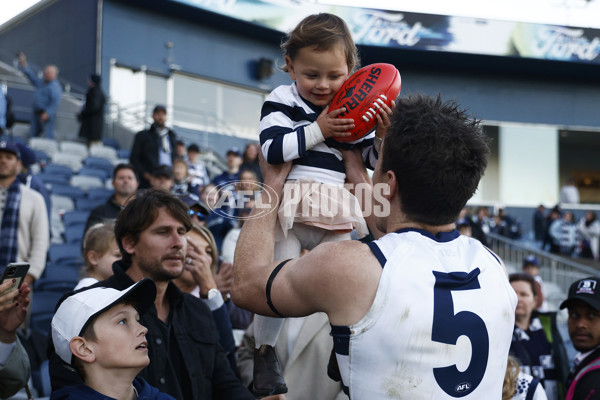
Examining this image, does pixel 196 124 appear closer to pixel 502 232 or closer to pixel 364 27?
pixel 364 27

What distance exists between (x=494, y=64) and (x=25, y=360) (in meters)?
22.5

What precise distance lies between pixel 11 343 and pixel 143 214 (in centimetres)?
87

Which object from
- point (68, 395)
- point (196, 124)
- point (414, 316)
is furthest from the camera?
point (196, 124)

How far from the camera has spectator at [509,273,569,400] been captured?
15.7ft

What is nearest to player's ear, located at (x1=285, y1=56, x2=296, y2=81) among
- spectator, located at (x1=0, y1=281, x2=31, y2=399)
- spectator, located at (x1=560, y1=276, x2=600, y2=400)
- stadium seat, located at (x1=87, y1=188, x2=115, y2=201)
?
spectator, located at (x1=0, y1=281, x2=31, y2=399)

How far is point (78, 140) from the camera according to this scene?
13.9 metres

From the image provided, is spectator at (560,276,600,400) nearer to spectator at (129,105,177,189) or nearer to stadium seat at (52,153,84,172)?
spectator at (129,105,177,189)

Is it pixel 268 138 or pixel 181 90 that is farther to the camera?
pixel 181 90

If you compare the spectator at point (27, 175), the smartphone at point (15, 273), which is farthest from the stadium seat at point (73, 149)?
the smartphone at point (15, 273)

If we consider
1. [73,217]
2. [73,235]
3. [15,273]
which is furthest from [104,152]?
[15,273]

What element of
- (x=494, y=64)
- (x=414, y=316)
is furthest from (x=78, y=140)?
(x=494, y=64)

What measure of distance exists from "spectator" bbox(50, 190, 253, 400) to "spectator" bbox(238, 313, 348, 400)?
0.25 meters

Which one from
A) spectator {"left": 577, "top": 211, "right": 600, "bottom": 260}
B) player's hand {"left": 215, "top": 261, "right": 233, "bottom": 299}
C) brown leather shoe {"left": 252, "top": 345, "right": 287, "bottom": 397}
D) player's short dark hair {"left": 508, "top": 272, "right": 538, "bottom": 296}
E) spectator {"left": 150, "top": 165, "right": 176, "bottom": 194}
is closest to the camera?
brown leather shoe {"left": 252, "top": 345, "right": 287, "bottom": 397}

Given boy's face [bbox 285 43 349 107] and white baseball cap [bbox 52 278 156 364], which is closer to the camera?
white baseball cap [bbox 52 278 156 364]
